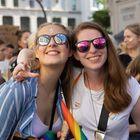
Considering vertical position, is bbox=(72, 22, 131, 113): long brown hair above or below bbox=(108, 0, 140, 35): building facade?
below

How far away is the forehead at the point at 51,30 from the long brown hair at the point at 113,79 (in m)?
0.12

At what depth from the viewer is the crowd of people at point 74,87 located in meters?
2.79

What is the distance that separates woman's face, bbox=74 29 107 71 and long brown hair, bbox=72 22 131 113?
0.11 feet

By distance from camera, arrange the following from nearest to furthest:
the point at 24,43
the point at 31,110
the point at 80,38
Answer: the point at 31,110 → the point at 80,38 → the point at 24,43

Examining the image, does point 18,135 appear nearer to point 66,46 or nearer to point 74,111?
point 74,111

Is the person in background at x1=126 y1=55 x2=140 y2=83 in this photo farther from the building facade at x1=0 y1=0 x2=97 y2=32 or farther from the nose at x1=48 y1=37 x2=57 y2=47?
the building facade at x1=0 y1=0 x2=97 y2=32

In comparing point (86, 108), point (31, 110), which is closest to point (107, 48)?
point (86, 108)

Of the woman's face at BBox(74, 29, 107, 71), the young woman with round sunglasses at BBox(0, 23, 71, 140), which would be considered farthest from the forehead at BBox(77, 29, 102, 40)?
the young woman with round sunglasses at BBox(0, 23, 71, 140)

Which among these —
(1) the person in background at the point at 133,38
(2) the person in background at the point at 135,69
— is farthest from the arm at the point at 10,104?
(1) the person in background at the point at 133,38

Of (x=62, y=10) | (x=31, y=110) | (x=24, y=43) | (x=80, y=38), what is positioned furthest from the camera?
(x=62, y=10)

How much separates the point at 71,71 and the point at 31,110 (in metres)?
0.49

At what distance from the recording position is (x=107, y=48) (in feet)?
9.87

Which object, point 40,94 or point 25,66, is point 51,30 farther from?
point 40,94

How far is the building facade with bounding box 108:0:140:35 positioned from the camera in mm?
15994
